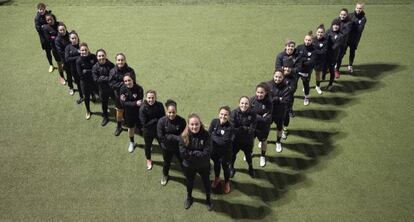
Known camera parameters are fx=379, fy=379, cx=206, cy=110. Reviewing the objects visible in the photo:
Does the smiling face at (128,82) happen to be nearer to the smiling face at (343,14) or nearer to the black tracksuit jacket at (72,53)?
the black tracksuit jacket at (72,53)

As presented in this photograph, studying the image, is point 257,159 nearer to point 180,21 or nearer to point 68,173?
point 68,173

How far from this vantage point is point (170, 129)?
6383mm

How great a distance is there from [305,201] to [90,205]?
3.85 meters

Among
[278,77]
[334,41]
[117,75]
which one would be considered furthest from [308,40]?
[117,75]

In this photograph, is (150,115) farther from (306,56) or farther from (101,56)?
(306,56)

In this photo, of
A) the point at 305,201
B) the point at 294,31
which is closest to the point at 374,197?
the point at 305,201

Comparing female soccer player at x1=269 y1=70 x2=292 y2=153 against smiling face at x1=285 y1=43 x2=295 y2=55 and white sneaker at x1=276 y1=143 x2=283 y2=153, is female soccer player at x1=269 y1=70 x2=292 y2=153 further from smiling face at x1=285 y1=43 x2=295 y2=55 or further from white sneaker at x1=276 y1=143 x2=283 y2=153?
smiling face at x1=285 y1=43 x2=295 y2=55

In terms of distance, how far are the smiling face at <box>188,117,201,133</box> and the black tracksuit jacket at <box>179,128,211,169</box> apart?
0.12 meters

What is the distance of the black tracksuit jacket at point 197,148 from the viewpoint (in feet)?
19.5

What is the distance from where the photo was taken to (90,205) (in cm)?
679

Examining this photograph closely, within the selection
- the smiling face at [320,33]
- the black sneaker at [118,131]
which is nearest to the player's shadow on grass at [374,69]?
the smiling face at [320,33]

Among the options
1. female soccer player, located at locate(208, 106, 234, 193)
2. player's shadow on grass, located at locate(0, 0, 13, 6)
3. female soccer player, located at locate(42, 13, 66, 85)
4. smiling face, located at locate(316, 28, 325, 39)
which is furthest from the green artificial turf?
smiling face, located at locate(316, 28, 325, 39)

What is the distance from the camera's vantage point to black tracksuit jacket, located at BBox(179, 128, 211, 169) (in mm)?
5957

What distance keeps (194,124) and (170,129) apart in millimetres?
737
